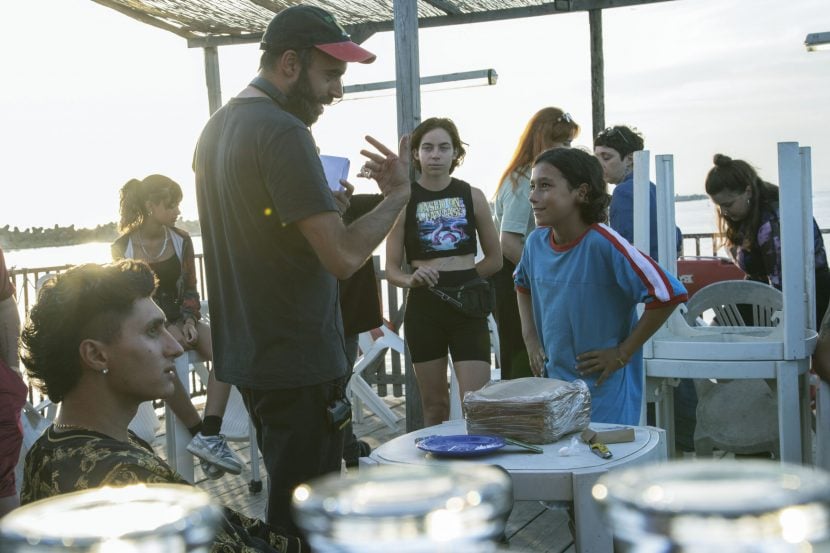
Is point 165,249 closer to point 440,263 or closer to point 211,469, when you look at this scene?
point 211,469

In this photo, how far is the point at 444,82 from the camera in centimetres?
596

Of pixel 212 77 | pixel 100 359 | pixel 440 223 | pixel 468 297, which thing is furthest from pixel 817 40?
pixel 100 359

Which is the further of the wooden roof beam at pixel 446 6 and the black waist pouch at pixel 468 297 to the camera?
the wooden roof beam at pixel 446 6

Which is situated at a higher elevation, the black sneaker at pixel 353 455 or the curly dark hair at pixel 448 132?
the curly dark hair at pixel 448 132

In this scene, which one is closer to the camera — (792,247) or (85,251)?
(792,247)

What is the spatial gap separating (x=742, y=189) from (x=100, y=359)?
339 cm

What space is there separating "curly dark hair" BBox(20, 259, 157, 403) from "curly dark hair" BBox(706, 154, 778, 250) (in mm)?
3327

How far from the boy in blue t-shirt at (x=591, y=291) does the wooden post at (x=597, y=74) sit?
3.77 metres

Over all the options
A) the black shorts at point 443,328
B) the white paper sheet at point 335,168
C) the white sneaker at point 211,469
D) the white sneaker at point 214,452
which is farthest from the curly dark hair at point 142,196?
the white paper sheet at point 335,168

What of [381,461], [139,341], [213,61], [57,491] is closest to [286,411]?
[381,461]

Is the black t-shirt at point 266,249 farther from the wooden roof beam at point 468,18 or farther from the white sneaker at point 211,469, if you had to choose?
the wooden roof beam at point 468,18

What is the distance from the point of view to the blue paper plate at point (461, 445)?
2279 millimetres

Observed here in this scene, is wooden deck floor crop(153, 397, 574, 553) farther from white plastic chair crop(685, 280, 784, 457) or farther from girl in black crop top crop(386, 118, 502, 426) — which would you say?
white plastic chair crop(685, 280, 784, 457)

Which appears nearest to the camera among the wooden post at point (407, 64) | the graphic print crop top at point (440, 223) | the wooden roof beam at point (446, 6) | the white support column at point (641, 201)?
the white support column at point (641, 201)
